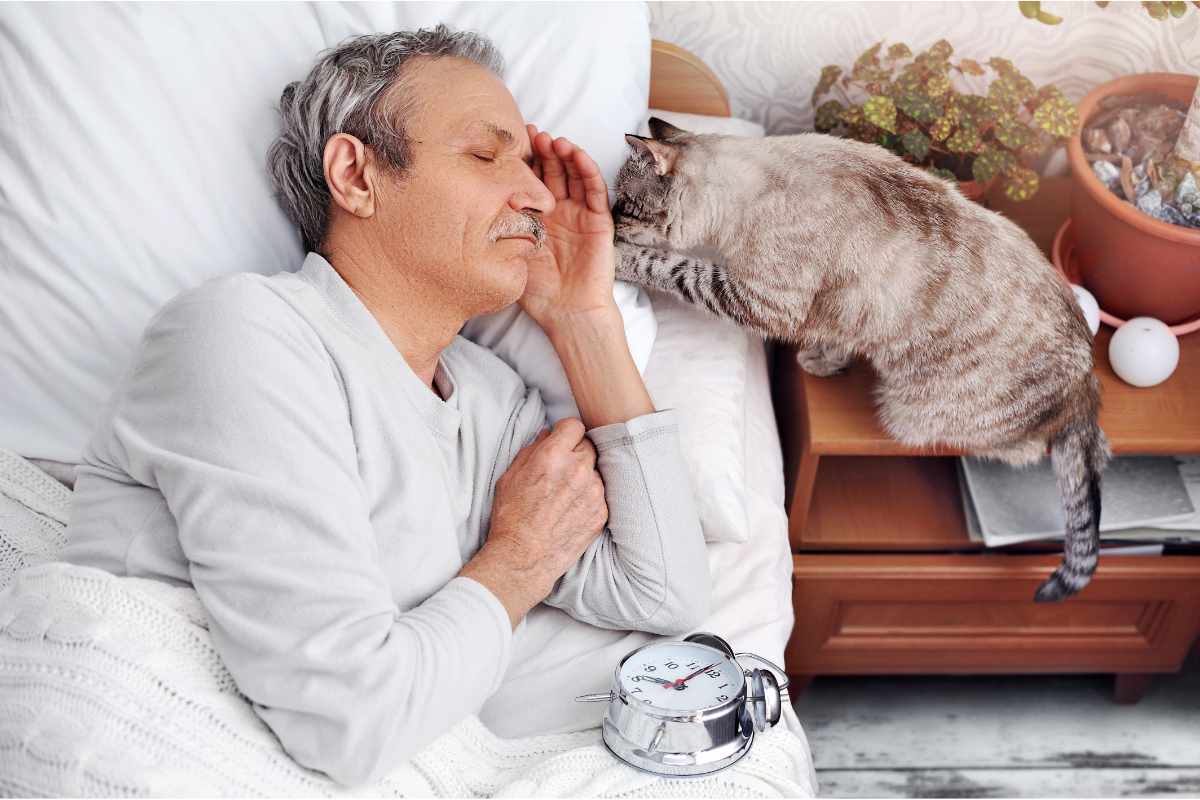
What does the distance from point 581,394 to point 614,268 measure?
208 millimetres

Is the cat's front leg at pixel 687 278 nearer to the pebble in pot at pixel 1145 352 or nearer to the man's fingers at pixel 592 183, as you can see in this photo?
the man's fingers at pixel 592 183

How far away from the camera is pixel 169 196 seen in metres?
1.10

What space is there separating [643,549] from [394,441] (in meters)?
0.34

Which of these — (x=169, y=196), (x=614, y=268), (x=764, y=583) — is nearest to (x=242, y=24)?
(x=169, y=196)

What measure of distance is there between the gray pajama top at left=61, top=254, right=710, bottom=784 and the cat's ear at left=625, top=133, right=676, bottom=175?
1.52 ft

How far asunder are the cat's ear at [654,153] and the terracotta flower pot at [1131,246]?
2.13ft

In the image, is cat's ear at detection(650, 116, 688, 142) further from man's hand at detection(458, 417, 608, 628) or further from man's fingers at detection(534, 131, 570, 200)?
man's hand at detection(458, 417, 608, 628)

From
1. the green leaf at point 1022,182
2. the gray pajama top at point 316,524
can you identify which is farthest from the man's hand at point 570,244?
the green leaf at point 1022,182

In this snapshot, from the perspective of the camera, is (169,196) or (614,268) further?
(614,268)

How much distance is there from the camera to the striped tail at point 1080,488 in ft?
4.01

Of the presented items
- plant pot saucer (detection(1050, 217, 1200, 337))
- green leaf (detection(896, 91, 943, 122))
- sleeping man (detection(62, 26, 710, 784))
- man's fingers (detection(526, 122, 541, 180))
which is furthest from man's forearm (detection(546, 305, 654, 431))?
plant pot saucer (detection(1050, 217, 1200, 337))

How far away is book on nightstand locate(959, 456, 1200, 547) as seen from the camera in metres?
1.33

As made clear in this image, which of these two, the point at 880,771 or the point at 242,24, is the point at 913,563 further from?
the point at 242,24

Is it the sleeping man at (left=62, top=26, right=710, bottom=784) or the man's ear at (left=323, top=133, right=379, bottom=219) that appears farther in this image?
the man's ear at (left=323, top=133, right=379, bottom=219)
